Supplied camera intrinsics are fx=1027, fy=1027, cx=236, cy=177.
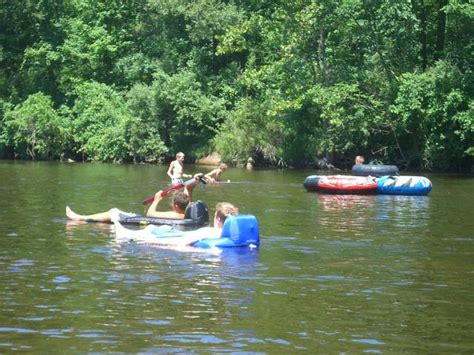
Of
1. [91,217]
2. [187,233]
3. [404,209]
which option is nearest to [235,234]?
[187,233]

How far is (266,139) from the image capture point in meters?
48.3

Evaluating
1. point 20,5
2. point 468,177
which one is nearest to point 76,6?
point 20,5

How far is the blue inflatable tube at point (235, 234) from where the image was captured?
16406 mm

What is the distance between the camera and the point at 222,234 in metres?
16.6

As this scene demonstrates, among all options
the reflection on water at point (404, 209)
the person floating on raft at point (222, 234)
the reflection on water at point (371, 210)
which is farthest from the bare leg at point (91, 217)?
the reflection on water at point (404, 209)

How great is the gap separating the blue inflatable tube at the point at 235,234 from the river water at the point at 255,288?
295 millimetres

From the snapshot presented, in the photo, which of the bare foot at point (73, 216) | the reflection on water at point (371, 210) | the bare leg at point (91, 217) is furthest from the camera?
the reflection on water at point (371, 210)

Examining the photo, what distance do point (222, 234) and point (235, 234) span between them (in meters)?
0.24

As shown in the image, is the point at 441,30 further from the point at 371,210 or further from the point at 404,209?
the point at 371,210

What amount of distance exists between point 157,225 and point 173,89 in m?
33.0

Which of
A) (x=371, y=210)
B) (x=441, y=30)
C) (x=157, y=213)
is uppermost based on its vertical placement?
(x=441, y=30)

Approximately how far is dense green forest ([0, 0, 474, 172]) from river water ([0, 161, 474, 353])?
71.9 ft

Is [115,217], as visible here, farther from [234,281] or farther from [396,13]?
[396,13]

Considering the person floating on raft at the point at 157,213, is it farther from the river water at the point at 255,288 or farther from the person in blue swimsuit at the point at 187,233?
the person in blue swimsuit at the point at 187,233
